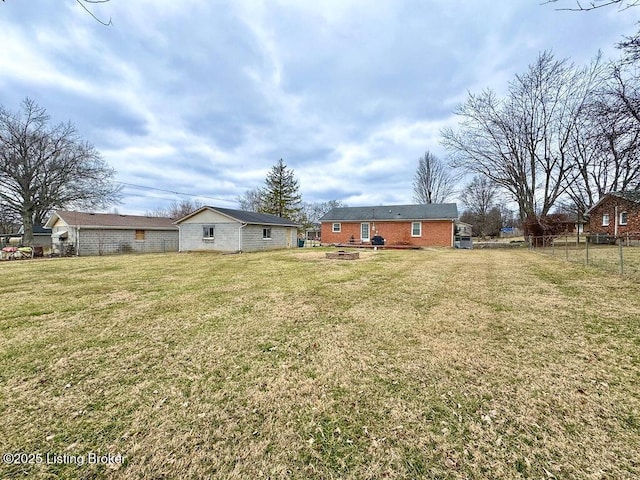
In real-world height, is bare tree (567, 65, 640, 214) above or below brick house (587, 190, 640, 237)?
above

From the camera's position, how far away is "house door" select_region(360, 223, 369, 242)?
25.2m

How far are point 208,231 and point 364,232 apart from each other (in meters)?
13.5

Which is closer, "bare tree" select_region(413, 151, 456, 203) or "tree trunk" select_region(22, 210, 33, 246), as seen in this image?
"tree trunk" select_region(22, 210, 33, 246)

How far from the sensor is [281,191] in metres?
35.8

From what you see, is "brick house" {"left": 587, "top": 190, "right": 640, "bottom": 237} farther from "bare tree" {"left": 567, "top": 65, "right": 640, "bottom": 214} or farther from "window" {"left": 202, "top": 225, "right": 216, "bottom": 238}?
"window" {"left": 202, "top": 225, "right": 216, "bottom": 238}

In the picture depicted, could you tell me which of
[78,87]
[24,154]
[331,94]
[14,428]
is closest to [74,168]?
[24,154]

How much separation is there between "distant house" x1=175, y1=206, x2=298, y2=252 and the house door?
29.5 ft

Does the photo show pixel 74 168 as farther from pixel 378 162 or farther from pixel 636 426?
pixel 636 426

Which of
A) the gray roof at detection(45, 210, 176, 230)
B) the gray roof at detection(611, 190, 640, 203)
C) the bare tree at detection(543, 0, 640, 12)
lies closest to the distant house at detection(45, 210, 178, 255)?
the gray roof at detection(45, 210, 176, 230)

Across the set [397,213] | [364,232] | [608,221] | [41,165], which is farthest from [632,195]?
[41,165]

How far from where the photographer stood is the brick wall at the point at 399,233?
22.5 meters

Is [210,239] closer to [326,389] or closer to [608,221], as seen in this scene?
[326,389]

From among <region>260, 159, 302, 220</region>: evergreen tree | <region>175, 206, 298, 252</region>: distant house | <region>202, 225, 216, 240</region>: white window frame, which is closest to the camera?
<region>175, 206, 298, 252</region>: distant house

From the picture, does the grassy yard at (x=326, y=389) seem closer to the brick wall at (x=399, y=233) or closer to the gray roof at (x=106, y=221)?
the gray roof at (x=106, y=221)
